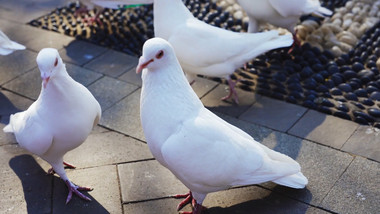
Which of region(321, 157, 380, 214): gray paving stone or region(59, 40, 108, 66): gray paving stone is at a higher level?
region(321, 157, 380, 214): gray paving stone

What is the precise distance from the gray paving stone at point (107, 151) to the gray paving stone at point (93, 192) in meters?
0.09

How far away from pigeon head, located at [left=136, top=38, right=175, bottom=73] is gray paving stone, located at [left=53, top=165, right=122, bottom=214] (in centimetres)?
113

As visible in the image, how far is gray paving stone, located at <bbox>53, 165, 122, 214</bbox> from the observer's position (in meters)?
3.05

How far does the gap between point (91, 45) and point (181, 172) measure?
3.22 metres

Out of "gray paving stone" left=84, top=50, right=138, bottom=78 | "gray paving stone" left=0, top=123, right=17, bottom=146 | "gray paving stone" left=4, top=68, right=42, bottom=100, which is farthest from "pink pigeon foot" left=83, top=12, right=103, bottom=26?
"gray paving stone" left=0, top=123, right=17, bottom=146

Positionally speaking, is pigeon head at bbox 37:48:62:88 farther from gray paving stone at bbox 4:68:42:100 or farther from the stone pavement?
gray paving stone at bbox 4:68:42:100

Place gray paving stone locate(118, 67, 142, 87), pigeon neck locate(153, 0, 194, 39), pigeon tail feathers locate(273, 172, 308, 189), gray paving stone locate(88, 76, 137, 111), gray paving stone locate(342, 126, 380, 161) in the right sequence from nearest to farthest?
1. pigeon tail feathers locate(273, 172, 308, 189)
2. gray paving stone locate(342, 126, 380, 161)
3. pigeon neck locate(153, 0, 194, 39)
4. gray paving stone locate(88, 76, 137, 111)
5. gray paving stone locate(118, 67, 142, 87)

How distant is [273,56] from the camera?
5.01 m

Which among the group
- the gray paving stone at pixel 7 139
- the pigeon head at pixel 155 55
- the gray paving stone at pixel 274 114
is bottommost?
the gray paving stone at pixel 7 139

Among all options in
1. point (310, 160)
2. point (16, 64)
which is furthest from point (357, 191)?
point (16, 64)

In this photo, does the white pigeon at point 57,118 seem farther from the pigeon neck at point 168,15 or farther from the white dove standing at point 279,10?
the white dove standing at point 279,10

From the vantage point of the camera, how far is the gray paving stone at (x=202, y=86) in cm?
441

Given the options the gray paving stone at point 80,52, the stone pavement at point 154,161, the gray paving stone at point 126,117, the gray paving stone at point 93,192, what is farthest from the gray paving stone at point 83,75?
the gray paving stone at point 93,192

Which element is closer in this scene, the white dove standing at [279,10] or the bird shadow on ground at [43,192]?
the bird shadow on ground at [43,192]
